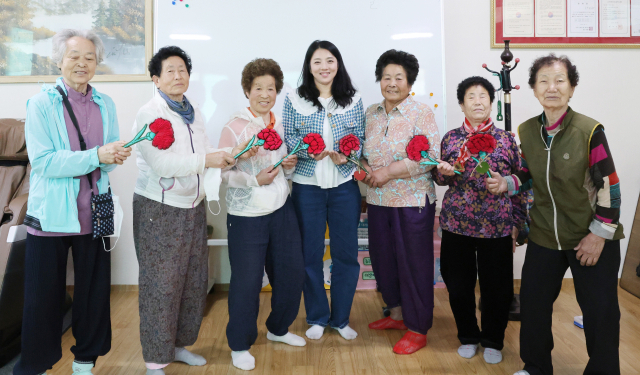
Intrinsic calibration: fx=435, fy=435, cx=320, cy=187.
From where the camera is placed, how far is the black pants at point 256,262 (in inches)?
83.2

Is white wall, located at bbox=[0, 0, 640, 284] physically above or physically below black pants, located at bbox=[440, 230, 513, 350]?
above

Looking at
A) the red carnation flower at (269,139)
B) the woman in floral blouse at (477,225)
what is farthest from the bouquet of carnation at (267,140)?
the woman in floral blouse at (477,225)

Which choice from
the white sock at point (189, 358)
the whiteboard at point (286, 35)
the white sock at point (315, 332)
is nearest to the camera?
the white sock at point (189, 358)

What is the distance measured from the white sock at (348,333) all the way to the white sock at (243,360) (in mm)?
525

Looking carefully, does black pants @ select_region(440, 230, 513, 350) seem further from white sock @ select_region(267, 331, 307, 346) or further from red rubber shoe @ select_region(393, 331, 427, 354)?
white sock @ select_region(267, 331, 307, 346)

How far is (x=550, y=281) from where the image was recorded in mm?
1842

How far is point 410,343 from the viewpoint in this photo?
227 centimetres

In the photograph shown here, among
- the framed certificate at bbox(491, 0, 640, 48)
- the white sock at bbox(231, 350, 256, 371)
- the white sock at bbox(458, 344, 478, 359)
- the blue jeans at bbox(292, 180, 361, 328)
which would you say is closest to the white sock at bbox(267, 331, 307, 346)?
the blue jeans at bbox(292, 180, 361, 328)

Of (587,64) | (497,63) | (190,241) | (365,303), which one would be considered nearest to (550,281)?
(365,303)

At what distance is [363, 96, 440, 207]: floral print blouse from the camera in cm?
221

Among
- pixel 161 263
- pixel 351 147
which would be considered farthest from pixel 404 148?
pixel 161 263

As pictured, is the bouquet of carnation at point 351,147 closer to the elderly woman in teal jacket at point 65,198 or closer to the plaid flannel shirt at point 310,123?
the plaid flannel shirt at point 310,123

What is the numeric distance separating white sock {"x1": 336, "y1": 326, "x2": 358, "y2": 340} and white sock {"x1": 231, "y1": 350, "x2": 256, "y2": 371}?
1.72 feet

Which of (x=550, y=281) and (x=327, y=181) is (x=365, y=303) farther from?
(x=550, y=281)
